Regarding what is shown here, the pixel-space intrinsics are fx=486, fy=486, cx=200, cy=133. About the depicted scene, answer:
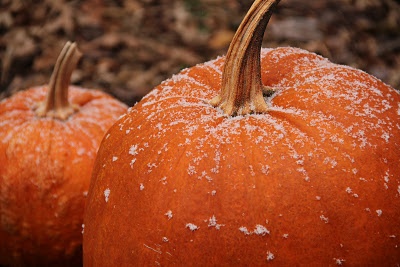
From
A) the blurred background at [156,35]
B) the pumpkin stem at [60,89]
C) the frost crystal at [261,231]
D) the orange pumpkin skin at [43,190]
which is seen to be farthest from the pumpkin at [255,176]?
the blurred background at [156,35]

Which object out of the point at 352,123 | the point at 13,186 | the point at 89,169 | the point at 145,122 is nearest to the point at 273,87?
the point at 352,123

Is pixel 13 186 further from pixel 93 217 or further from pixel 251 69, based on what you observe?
pixel 251 69

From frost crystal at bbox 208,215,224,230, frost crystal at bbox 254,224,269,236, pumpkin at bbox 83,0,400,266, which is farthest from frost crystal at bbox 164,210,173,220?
frost crystal at bbox 254,224,269,236

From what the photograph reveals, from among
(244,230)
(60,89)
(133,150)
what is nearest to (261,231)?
(244,230)

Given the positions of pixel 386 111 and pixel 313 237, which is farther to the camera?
pixel 386 111

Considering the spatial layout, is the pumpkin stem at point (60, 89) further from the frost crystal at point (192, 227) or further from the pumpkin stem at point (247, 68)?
the frost crystal at point (192, 227)

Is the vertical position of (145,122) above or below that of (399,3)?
above

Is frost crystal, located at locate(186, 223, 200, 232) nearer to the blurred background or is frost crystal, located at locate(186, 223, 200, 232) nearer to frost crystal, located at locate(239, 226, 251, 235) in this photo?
frost crystal, located at locate(239, 226, 251, 235)
